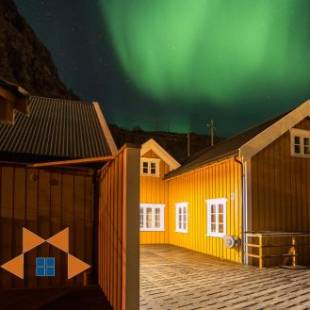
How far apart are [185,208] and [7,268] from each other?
11.9 m

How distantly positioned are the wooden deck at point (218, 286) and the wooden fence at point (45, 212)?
5.73ft

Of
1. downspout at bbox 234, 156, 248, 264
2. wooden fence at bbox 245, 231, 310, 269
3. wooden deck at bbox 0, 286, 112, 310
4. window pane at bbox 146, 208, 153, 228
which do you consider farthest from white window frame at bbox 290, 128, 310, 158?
wooden deck at bbox 0, 286, 112, 310

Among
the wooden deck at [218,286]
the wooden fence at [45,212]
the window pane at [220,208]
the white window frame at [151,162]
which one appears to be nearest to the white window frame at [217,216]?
the window pane at [220,208]

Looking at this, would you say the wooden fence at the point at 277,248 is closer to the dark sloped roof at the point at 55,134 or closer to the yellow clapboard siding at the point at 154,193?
the dark sloped roof at the point at 55,134

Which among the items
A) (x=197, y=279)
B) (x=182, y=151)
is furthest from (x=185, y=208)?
(x=182, y=151)

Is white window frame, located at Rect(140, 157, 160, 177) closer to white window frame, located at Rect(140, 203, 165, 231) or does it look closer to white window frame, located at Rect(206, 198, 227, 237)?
white window frame, located at Rect(140, 203, 165, 231)

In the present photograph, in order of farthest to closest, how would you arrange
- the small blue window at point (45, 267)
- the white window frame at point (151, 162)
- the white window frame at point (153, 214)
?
the white window frame at point (151, 162)
the white window frame at point (153, 214)
the small blue window at point (45, 267)

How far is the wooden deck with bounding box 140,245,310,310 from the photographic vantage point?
7301 millimetres

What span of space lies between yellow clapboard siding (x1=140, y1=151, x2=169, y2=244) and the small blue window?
12.6 m

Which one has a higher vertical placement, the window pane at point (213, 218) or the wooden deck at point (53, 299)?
the window pane at point (213, 218)

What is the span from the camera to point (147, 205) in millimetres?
20578

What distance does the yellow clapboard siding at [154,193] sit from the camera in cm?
2047

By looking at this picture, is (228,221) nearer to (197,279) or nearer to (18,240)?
(197,279)

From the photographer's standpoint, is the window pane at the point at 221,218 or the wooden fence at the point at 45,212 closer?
the wooden fence at the point at 45,212
